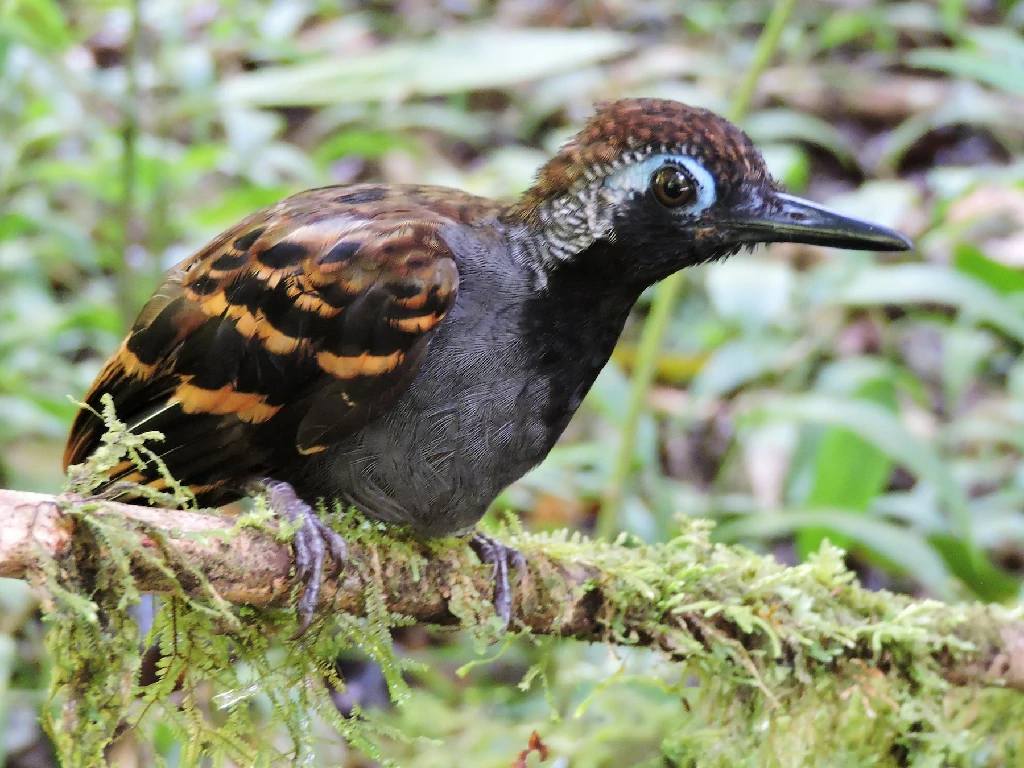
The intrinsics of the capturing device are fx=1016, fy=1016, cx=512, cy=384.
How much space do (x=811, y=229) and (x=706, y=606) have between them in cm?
85

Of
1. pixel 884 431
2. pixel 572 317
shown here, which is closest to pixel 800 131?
pixel 884 431

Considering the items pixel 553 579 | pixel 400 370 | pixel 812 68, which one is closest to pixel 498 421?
pixel 400 370

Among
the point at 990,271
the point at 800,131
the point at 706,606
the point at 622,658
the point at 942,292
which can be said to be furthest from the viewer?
the point at 800,131

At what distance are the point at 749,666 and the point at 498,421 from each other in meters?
0.76

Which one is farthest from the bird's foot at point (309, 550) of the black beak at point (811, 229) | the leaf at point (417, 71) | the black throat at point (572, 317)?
the leaf at point (417, 71)

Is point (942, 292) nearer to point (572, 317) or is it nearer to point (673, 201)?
point (673, 201)

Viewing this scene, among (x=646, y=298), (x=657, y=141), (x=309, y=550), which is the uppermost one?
Answer: (x=657, y=141)

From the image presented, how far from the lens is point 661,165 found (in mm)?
2158

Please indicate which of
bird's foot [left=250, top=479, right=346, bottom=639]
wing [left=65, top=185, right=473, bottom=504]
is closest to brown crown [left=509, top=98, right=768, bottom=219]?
wing [left=65, top=185, right=473, bottom=504]

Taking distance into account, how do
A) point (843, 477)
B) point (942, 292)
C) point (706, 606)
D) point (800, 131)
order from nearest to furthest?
1. point (706, 606)
2. point (942, 292)
3. point (843, 477)
4. point (800, 131)

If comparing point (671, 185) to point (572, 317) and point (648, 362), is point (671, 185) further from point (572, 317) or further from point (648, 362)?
point (648, 362)

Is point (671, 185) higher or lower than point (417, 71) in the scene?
lower

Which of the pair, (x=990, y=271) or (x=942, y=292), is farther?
(x=990, y=271)

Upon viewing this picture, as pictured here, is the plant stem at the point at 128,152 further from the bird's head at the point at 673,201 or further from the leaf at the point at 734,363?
the leaf at the point at 734,363
